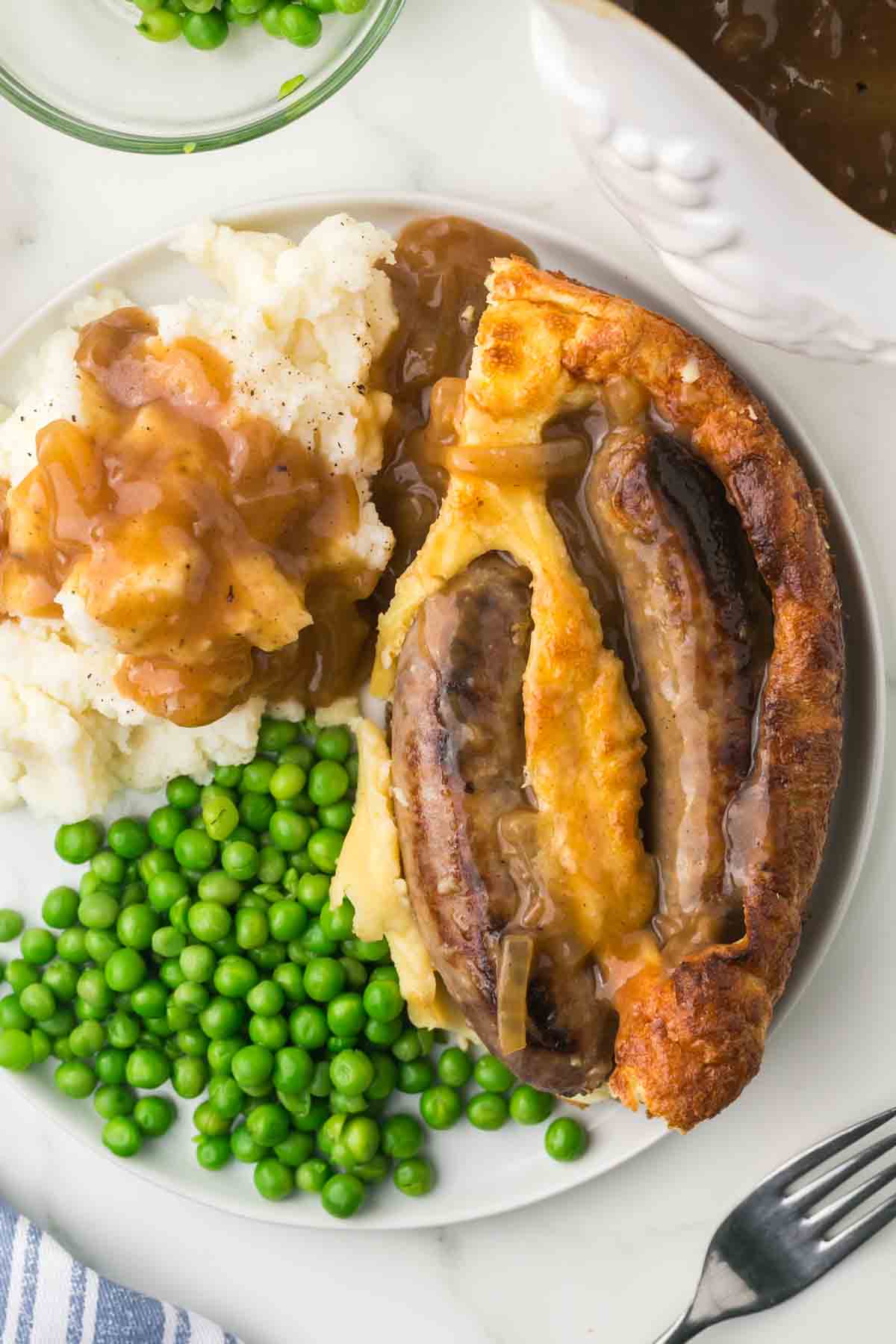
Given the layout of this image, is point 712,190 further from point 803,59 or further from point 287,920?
point 287,920

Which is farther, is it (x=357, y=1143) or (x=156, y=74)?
(x=357, y=1143)

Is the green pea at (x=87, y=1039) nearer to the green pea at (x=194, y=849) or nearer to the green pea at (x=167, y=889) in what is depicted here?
the green pea at (x=167, y=889)

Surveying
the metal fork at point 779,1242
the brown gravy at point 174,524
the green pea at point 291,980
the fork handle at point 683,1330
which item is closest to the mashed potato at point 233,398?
the brown gravy at point 174,524

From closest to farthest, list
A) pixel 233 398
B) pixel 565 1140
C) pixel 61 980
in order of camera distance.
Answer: pixel 233 398
pixel 565 1140
pixel 61 980

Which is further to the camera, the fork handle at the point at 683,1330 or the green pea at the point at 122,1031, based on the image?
the green pea at the point at 122,1031

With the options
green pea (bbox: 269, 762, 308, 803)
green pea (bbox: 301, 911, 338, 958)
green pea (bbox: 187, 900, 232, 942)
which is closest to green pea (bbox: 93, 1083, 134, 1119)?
green pea (bbox: 187, 900, 232, 942)

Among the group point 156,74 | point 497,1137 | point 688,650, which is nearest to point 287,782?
point 497,1137

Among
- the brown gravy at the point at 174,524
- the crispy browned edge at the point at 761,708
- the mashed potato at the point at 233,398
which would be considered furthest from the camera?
the mashed potato at the point at 233,398
